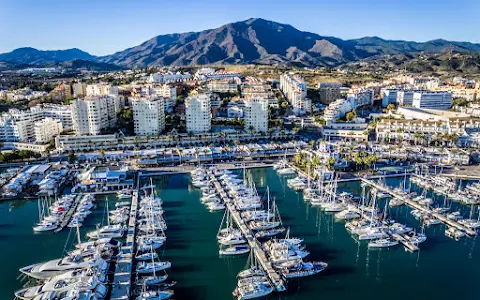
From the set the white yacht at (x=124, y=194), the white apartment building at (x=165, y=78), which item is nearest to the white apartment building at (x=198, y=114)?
the white yacht at (x=124, y=194)

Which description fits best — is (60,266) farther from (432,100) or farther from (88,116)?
(432,100)

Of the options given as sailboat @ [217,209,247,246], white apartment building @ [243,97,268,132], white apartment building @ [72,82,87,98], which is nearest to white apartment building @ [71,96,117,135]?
white apartment building @ [243,97,268,132]

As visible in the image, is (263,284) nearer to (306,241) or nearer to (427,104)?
(306,241)

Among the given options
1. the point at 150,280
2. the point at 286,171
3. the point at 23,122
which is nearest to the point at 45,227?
the point at 150,280

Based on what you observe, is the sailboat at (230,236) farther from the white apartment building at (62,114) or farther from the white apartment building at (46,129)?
the white apartment building at (62,114)

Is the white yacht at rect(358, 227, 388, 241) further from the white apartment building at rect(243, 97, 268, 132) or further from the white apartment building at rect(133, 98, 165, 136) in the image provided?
the white apartment building at rect(133, 98, 165, 136)

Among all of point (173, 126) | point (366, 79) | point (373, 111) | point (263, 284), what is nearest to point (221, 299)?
point (263, 284)
